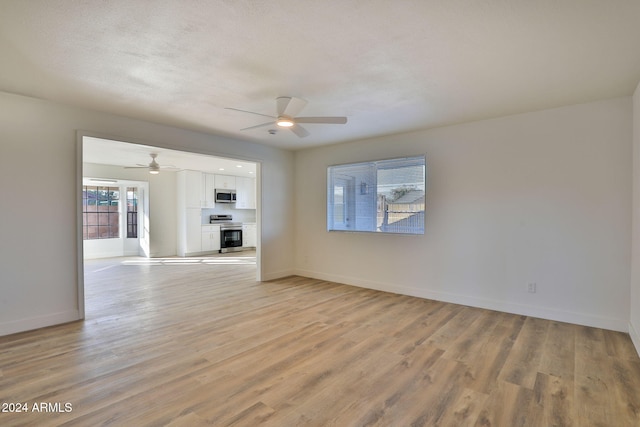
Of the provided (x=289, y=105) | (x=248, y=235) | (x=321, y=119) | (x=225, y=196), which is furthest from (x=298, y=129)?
(x=248, y=235)

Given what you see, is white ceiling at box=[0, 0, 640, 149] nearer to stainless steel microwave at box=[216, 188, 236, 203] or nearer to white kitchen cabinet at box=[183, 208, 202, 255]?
white kitchen cabinet at box=[183, 208, 202, 255]

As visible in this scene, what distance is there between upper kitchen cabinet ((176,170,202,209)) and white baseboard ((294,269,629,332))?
5.30 meters

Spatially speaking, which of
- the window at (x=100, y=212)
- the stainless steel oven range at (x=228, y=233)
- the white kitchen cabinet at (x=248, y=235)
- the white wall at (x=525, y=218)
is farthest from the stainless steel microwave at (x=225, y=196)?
the white wall at (x=525, y=218)

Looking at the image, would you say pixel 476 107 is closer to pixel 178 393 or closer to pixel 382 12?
pixel 382 12

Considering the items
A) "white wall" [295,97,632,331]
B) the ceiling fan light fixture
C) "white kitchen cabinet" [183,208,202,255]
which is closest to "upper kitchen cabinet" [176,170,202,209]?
"white kitchen cabinet" [183,208,202,255]

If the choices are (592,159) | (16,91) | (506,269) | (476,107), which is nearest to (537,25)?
(476,107)

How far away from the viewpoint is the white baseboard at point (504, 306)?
3.42 m

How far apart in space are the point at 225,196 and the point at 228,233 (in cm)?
113

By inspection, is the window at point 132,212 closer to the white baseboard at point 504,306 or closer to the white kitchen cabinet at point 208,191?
the white kitchen cabinet at point 208,191

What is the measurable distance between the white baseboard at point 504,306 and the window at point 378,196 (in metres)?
0.90

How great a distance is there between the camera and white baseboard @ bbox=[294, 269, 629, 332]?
3.42 meters

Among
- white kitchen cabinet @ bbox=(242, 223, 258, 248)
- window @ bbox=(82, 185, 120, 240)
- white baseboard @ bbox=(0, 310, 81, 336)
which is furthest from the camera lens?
white kitchen cabinet @ bbox=(242, 223, 258, 248)

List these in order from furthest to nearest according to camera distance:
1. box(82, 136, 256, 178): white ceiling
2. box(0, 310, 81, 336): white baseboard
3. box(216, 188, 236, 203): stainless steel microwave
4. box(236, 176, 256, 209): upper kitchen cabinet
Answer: box(236, 176, 256, 209): upper kitchen cabinet → box(216, 188, 236, 203): stainless steel microwave → box(82, 136, 256, 178): white ceiling → box(0, 310, 81, 336): white baseboard

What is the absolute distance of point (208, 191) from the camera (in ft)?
30.4
